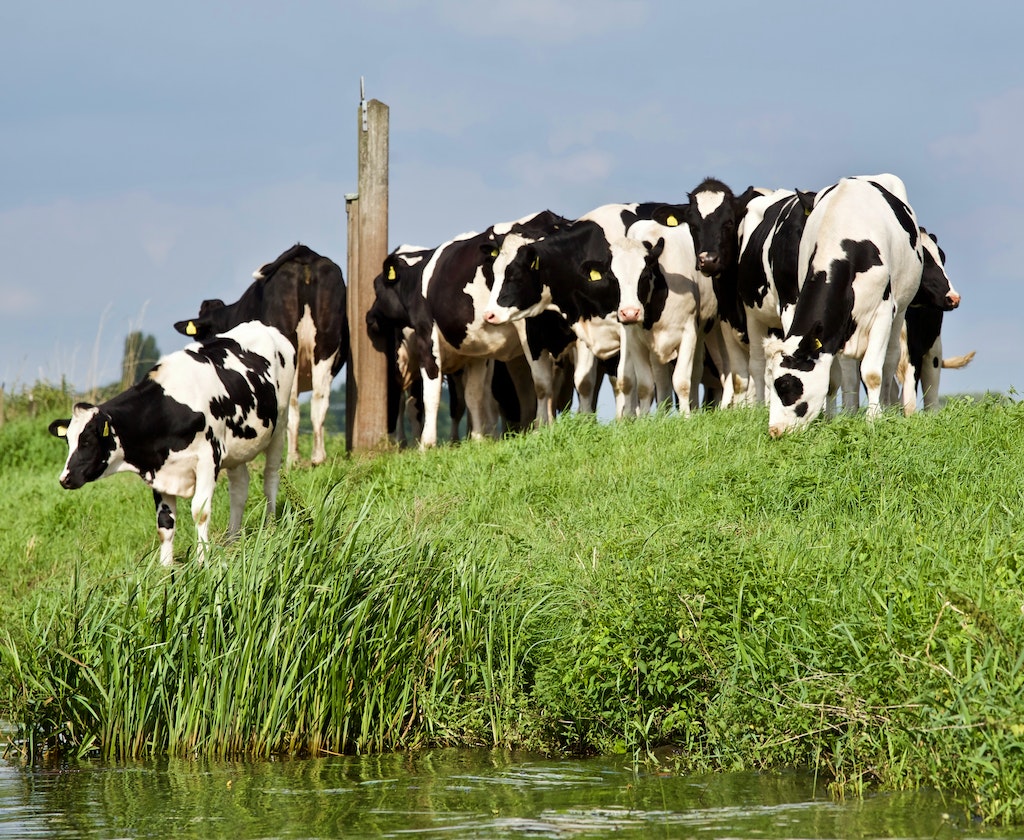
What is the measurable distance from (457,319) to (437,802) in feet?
35.1

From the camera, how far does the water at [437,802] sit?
5203 mm

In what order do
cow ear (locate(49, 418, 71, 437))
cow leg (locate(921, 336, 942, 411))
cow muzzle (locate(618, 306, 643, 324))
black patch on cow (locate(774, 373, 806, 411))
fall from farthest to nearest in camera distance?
1. cow leg (locate(921, 336, 942, 411))
2. cow muzzle (locate(618, 306, 643, 324))
3. black patch on cow (locate(774, 373, 806, 411))
4. cow ear (locate(49, 418, 71, 437))

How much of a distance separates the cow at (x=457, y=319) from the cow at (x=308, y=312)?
1.85 feet

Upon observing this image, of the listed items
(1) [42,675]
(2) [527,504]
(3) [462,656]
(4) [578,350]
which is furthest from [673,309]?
(1) [42,675]

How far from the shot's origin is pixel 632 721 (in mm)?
6555

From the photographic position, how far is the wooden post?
16.0 m

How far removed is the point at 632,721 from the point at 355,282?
33.9ft

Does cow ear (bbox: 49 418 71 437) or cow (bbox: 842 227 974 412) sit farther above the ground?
cow (bbox: 842 227 974 412)

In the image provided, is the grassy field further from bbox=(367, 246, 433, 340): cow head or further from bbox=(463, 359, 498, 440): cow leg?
bbox=(463, 359, 498, 440): cow leg

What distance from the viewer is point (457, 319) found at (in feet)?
53.0

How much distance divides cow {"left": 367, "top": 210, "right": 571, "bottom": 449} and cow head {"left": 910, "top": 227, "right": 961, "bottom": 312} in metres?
4.31

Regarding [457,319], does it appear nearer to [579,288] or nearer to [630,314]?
[579,288]

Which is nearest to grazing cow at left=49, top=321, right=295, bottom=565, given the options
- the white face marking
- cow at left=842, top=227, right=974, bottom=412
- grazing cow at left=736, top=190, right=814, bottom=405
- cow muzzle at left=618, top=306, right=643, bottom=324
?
cow muzzle at left=618, top=306, right=643, bottom=324

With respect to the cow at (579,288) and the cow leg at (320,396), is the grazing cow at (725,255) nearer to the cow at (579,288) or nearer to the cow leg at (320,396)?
the cow at (579,288)
